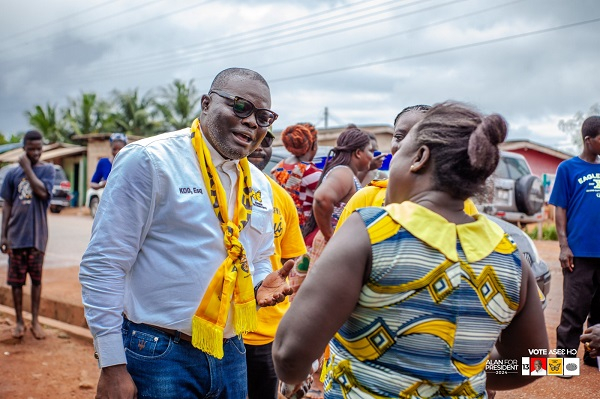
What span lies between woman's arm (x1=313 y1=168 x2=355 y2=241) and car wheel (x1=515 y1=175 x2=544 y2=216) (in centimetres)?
1026

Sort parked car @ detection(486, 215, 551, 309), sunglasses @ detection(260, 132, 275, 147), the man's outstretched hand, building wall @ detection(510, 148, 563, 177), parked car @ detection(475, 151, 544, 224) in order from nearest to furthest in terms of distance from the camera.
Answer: the man's outstretched hand
parked car @ detection(486, 215, 551, 309)
sunglasses @ detection(260, 132, 275, 147)
parked car @ detection(475, 151, 544, 224)
building wall @ detection(510, 148, 563, 177)

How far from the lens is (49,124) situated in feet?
134

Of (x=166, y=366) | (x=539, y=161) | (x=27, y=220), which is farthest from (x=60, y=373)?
(x=539, y=161)

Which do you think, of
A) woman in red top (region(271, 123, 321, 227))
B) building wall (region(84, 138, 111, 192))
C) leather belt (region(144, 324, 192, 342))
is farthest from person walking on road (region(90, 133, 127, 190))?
building wall (region(84, 138, 111, 192))

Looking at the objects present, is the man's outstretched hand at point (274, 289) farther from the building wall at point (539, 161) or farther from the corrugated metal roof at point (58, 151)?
the corrugated metal roof at point (58, 151)

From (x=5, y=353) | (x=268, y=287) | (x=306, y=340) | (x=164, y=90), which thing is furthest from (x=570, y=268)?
(x=164, y=90)

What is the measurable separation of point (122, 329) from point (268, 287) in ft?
2.10

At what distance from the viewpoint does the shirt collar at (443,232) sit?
1.54 metres

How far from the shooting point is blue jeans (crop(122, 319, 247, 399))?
2.30 meters

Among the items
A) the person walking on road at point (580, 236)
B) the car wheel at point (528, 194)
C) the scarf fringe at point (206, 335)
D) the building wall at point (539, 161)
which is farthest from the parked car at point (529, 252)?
the building wall at point (539, 161)

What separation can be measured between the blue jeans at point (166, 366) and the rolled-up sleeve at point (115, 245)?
0.11 meters

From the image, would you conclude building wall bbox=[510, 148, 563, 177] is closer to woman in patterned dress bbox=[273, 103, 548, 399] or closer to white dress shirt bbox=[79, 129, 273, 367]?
white dress shirt bbox=[79, 129, 273, 367]

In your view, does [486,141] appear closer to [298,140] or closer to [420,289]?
[420,289]

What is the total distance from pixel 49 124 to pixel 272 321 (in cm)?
4167
